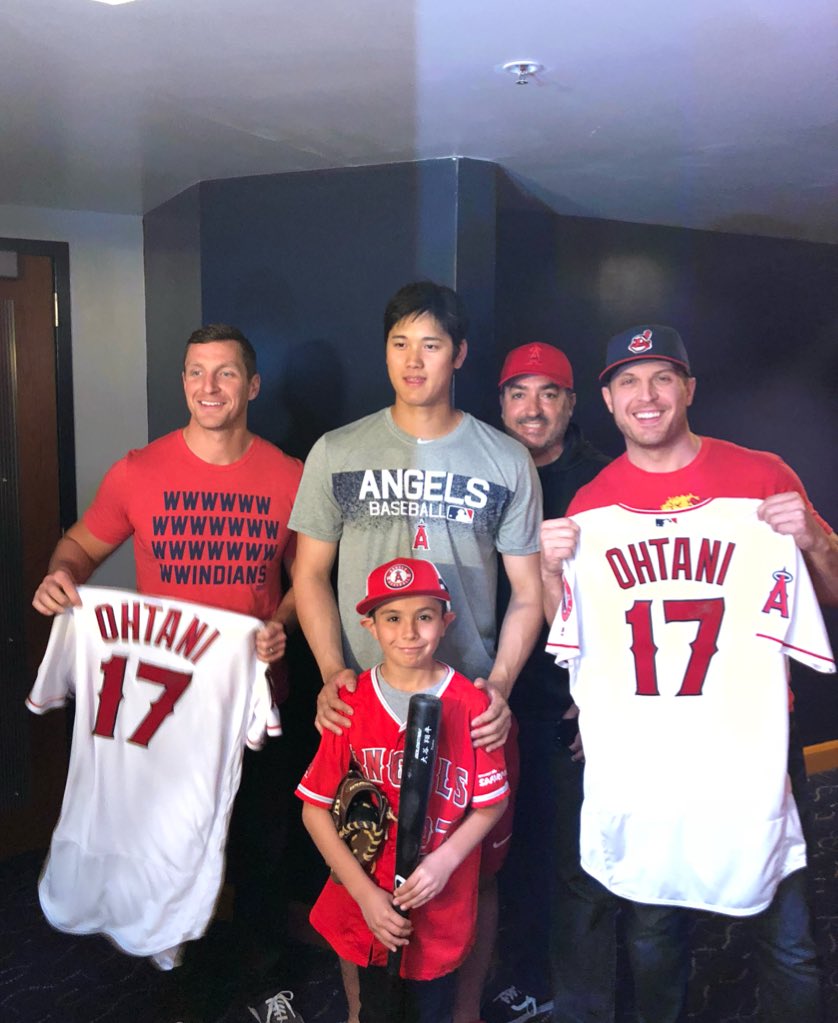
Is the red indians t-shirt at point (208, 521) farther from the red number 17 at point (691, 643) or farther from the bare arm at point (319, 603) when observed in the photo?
the red number 17 at point (691, 643)

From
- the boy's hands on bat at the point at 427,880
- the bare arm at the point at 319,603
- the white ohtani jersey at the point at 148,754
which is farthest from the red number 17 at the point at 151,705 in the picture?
the boy's hands on bat at the point at 427,880

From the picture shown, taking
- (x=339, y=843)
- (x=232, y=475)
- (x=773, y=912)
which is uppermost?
(x=232, y=475)

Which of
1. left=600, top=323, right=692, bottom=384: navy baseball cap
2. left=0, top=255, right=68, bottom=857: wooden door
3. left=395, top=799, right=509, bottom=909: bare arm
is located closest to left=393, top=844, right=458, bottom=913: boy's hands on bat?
left=395, top=799, right=509, bottom=909: bare arm

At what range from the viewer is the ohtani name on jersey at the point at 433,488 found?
6.39ft

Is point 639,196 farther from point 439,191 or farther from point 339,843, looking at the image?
point 339,843

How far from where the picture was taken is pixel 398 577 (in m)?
1.77

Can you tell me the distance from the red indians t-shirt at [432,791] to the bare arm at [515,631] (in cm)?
5

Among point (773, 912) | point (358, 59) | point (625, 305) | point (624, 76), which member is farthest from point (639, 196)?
point (773, 912)

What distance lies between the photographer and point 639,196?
2898mm

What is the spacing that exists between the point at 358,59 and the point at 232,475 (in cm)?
91

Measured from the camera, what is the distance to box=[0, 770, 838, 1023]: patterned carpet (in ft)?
7.47

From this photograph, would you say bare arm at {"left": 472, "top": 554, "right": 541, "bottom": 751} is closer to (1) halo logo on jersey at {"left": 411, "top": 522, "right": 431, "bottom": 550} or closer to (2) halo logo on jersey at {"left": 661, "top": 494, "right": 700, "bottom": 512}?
(1) halo logo on jersey at {"left": 411, "top": 522, "right": 431, "bottom": 550}

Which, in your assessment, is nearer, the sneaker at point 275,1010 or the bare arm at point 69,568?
the bare arm at point 69,568

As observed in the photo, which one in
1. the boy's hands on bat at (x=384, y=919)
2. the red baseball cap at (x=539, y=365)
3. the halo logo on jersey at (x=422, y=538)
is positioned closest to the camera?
the boy's hands on bat at (x=384, y=919)
